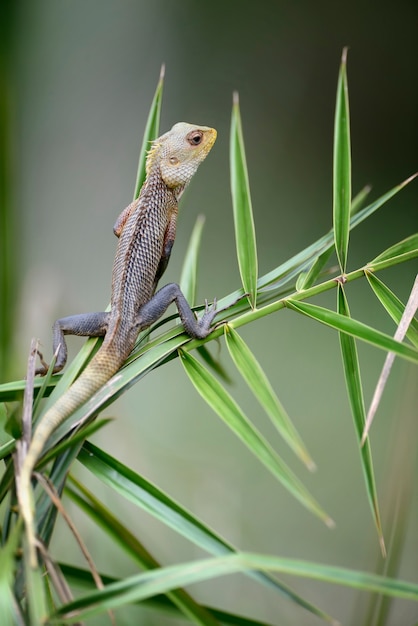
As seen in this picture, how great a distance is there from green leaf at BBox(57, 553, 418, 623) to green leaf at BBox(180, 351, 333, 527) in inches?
2.3

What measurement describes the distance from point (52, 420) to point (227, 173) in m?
2.49

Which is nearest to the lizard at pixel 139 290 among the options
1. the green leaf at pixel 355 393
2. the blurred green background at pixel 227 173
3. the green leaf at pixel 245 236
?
the green leaf at pixel 245 236

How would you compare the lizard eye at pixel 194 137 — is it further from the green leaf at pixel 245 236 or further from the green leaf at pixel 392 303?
the green leaf at pixel 392 303

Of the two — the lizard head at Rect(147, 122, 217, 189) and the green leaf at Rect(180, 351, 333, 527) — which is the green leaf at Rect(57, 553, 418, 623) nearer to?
the green leaf at Rect(180, 351, 333, 527)

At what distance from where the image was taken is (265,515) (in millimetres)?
2805

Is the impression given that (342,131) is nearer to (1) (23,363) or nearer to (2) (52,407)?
(2) (52,407)

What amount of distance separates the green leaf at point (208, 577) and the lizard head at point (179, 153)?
40.8 inches

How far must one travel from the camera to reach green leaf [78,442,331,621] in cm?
72

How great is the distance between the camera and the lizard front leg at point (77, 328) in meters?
1.22

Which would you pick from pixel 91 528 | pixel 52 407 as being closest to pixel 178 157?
pixel 52 407

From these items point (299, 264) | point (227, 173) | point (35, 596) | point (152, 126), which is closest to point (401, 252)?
point (299, 264)

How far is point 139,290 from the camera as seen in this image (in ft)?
4.34

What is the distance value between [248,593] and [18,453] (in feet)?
7.22

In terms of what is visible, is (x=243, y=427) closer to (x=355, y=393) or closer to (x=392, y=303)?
(x=355, y=393)
